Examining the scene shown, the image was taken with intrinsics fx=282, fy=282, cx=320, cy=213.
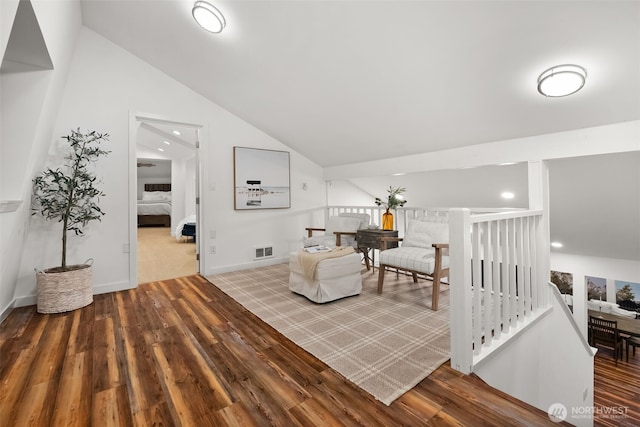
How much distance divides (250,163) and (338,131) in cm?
144

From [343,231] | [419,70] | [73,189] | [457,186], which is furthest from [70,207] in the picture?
[457,186]

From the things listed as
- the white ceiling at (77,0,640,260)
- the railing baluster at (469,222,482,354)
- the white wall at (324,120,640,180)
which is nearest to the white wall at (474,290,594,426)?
the railing baluster at (469,222,482,354)

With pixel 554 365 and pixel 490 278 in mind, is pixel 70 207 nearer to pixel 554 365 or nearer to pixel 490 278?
pixel 490 278

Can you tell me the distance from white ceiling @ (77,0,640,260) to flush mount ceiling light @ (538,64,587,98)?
51 mm

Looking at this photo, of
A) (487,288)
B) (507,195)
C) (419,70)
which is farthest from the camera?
(507,195)

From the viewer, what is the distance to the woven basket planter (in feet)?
8.57

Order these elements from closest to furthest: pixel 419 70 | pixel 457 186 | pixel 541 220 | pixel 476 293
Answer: pixel 476 293, pixel 419 70, pixel 541 220, pixel 457 186

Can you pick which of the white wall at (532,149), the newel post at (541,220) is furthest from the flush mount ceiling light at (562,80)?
the newel post at (541,220)

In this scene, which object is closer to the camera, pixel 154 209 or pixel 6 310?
pixel 6 310

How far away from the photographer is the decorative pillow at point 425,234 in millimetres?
3080

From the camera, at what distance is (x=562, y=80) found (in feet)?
6.72

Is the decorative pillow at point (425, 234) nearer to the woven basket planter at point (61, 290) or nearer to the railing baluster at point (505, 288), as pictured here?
the railing baluster at point (505, 288)

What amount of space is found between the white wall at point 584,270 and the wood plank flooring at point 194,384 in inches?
166

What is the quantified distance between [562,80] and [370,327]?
2.34 m
